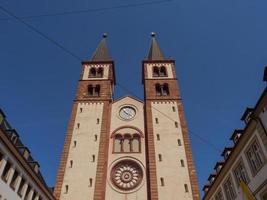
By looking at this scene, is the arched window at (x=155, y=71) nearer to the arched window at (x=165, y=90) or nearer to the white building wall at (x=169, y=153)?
the arched window at (x=165, y=90)

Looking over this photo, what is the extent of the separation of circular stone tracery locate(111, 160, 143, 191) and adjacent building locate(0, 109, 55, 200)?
10253 mm

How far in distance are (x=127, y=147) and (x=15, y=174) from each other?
671 inches

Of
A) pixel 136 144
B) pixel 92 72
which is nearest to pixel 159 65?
pixel 92 72

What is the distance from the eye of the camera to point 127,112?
3869 centimetres

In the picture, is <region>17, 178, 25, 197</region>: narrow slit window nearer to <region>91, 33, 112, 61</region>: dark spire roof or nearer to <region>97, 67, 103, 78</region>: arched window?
<region>97, 67, 103, 78</region>: arched window

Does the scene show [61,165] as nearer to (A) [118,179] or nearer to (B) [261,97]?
(A) [118,179]

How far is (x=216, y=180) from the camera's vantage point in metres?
23.5

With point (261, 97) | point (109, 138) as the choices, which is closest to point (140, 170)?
point (109, 138)

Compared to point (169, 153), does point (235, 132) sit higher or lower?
lower

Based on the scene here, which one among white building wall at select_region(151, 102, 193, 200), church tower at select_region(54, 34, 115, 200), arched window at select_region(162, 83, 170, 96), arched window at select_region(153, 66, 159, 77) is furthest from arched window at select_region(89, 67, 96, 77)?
white building wall at select_region(151, 102, 193, 200)

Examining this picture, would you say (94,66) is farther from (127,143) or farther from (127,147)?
(127,147)

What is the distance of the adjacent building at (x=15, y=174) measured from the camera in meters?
17.8

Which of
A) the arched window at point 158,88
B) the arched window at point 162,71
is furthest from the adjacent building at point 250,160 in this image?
the arched window at point 162,71

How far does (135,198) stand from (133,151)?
5.97 m
